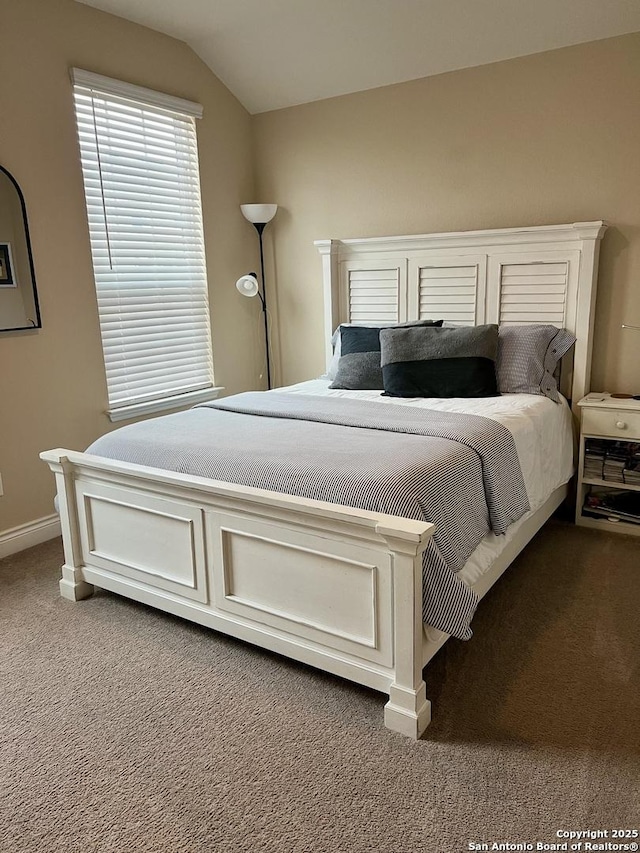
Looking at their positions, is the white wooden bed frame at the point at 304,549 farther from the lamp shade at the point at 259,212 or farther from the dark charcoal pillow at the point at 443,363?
the lamp shade at the point at 259,212

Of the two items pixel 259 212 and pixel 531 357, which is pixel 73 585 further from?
pixel 259 212

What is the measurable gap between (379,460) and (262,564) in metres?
0.52

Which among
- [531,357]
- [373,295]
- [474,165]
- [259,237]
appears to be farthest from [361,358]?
[259,237]

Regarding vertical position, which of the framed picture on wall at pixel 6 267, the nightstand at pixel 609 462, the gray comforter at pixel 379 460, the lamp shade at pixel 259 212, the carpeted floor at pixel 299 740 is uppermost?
the lamp shade at pixel 259 212

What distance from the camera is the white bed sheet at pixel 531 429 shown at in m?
2.68

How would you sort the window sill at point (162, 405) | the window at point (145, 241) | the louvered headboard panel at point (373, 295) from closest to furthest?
→ the window at point (145, 241)
the window sill at point (162, 405)
the louvered headboard panel at point (373, 295)

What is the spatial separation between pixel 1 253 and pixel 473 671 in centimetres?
272

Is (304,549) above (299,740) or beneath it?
above

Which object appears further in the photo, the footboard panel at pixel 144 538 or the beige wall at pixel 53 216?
the beige wall at pixel 53 216

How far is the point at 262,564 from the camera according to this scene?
84.0 inches

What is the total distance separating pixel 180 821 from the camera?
5.23 ft

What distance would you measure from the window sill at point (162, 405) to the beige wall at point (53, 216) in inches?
Result: 3.2

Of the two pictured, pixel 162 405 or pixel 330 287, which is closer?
pixel 162 405

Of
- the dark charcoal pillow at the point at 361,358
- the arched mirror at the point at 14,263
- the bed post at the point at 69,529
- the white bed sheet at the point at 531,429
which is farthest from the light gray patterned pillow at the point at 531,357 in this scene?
the arched mirror at the point at 14,263
